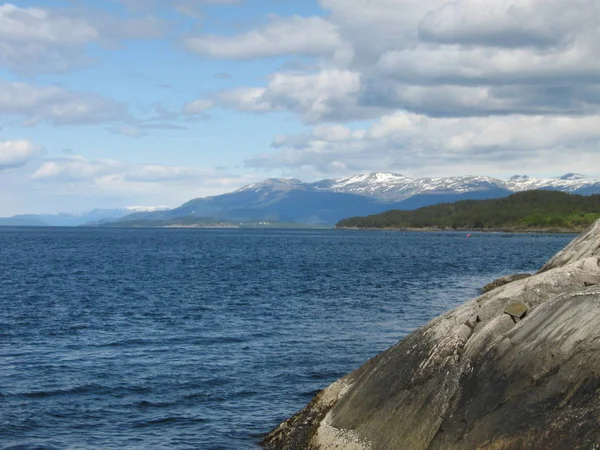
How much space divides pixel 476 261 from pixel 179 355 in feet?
A: 266

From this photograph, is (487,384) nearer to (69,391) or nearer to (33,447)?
(33,447)

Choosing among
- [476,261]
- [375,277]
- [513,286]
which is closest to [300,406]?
[513,286]

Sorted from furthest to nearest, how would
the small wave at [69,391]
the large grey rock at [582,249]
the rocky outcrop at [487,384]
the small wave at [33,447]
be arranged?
the small wave at [69,391] → the large grey rock at [582,249] → the small wave at [33,447] → the rocky outcrop at [487,384]

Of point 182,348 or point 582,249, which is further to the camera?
point 182,348

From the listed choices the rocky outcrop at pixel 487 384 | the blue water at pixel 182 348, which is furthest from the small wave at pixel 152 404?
the rocky outcrop at pixel 487 384

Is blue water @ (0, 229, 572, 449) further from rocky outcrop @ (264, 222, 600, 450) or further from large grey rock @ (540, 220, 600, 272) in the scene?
large grey rock @ (540, 220, 600, 272)

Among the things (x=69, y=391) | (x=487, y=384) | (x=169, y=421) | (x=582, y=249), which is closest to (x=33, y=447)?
(x=169, y=421)

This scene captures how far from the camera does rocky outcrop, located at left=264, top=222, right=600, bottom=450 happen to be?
14875mm

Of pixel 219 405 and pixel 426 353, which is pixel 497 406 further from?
pixel 219 405

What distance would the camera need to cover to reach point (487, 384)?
54.2 ft

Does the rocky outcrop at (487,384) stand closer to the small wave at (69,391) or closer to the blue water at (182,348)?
the blue water at (182,348)

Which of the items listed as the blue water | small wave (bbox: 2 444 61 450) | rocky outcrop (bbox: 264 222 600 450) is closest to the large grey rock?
rocky outcrop (bbox: 264 222 600 450)

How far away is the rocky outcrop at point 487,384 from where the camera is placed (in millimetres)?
14875

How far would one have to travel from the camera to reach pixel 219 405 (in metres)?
26.7
